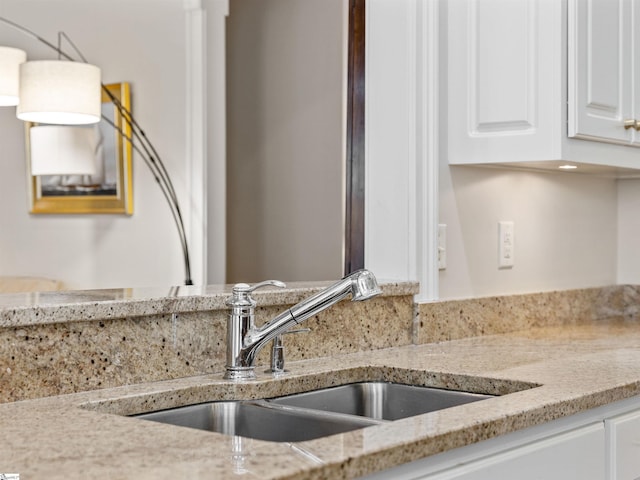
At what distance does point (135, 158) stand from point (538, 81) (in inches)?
107

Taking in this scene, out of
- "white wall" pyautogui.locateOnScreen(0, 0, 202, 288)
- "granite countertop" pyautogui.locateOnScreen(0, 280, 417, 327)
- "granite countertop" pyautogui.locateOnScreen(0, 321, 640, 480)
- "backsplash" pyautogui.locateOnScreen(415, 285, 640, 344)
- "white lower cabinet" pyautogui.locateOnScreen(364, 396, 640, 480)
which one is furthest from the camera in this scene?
"white wall" pyautogui.locateOnScreen(0, 0, 202, 288)

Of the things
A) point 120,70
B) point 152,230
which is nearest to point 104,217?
point 152,230

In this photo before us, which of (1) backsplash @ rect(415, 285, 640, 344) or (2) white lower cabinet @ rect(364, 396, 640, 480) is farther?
(1) backsplash @ rect(415, 285, 640, 344)

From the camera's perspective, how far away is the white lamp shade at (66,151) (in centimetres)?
452

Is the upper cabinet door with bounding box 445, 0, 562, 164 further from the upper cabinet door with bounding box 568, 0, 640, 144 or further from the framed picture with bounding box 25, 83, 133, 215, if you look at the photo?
the framed picture with bounding box 25, 83, 133, 215

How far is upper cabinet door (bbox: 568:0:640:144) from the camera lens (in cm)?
213

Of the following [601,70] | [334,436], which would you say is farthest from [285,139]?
[334,436]

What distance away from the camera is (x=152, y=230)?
435 cm

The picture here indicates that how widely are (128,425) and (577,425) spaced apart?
0.79m

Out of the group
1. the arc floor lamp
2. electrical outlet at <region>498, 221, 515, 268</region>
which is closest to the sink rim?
electrical outlet at <region>498, 221, 515, 268</region>

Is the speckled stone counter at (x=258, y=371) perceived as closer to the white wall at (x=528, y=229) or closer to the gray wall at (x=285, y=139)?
the white wall at (x=528, y=229)

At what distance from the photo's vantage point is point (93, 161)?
454 centimetres

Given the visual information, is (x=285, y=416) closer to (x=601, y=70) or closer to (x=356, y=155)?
(x=356, y=155)

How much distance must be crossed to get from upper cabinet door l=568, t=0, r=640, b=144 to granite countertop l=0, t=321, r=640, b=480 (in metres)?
0.55
